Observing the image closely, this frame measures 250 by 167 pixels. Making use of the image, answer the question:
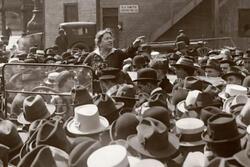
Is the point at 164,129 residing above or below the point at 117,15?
below

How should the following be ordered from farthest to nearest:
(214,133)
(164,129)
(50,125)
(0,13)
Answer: (0,13) → (50,125) → (164,129) → (214,133)

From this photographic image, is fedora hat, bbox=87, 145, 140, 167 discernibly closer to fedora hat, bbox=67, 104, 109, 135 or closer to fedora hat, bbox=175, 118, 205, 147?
fedora hat, bbox=175, 118, 205, 147

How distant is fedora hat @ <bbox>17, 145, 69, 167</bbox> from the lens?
476cm

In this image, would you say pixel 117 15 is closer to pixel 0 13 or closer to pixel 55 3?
pixel 55 3

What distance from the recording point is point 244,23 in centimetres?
2717

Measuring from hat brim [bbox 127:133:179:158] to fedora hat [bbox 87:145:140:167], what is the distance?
0.29 meters

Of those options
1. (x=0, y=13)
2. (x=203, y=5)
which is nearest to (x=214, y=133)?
(x=203, y=5)

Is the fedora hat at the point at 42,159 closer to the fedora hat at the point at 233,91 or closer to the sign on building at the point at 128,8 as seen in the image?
the fedora hat at the point at 233,91

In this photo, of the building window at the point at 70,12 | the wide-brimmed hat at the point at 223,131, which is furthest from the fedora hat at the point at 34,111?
the building window at the point at 70,12

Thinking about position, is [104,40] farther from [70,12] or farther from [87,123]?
[70,12]

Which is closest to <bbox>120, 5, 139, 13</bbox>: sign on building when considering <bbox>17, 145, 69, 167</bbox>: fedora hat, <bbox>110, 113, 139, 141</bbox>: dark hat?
<bbox>110, 113, 139, 141</bbox>: dark hat

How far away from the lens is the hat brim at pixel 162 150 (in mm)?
5141

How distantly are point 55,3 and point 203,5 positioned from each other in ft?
29.4

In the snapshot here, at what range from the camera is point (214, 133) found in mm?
4926
